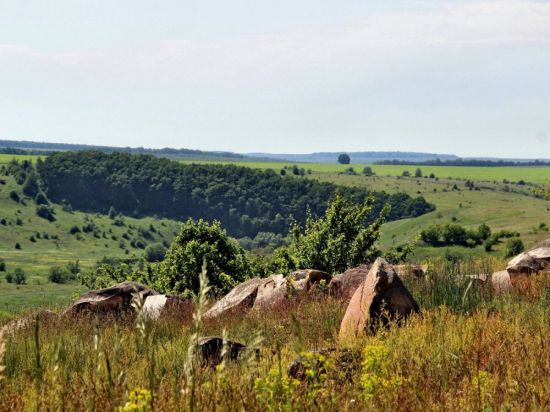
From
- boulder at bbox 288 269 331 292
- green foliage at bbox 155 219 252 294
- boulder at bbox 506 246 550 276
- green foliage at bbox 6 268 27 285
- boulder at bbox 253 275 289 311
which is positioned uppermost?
boulder at bbox 506 246 550 276

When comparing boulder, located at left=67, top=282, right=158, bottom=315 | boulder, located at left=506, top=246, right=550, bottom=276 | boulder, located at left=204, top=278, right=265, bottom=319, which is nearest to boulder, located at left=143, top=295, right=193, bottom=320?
boulder, located at left=67, top=282, right=158, bottom=315

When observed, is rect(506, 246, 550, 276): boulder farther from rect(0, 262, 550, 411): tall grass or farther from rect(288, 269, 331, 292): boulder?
rect(0, 262, 550, 411): tall grass

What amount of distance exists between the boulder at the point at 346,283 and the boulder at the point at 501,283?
3143 millimetres

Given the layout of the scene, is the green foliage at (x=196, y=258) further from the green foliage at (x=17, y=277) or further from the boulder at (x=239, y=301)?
the green foliage at (x=17, y=277)

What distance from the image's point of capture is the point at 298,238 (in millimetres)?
32969

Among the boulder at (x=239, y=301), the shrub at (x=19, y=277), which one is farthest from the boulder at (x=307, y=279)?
the shrub at (x=19, y=277)

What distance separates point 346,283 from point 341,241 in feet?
38.5

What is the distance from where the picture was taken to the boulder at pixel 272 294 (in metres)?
17.7

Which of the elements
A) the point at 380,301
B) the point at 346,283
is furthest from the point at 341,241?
the point at 380,301

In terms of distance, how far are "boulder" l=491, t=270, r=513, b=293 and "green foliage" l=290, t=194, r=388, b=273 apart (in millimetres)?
10378

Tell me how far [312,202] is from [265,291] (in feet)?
592

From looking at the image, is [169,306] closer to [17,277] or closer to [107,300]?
[107,300]

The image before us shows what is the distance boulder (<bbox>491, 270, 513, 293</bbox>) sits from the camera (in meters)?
16.4

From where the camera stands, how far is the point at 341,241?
29906 millimetres
